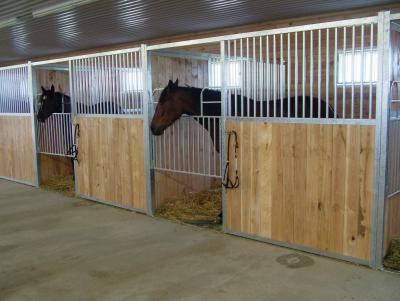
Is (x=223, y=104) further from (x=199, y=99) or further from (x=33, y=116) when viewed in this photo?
(x=33, y=116)

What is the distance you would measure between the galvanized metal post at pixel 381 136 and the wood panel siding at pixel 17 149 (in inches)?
200

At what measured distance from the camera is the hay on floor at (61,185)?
18.7ft

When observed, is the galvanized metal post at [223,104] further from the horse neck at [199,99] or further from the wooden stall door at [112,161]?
the wooden stall door at [112,161]

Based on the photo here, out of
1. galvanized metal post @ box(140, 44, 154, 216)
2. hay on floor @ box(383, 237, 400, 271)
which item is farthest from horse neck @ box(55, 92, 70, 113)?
hay on floor @ box(383, 237, 400, 271)

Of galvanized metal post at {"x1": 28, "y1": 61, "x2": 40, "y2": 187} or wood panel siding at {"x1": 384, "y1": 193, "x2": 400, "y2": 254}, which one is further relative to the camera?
galvanized metal post at {"x1": 28, "y1": 61, "x2": 40, "y2": 187}

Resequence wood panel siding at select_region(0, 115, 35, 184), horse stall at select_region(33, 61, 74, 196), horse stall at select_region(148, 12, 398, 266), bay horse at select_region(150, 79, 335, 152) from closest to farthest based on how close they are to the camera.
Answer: horse stall at select_region(148, 12, 398, 266)
bay horse at select_region(150, 79, 335, 152)
horse stall at select_region(33, 61, 74, 196)
wood panel siding at select_region(0, 115, 35, 184)

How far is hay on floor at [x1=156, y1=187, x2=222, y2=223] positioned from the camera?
4234mm

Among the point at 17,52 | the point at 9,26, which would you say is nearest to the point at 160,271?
the point at 9,26

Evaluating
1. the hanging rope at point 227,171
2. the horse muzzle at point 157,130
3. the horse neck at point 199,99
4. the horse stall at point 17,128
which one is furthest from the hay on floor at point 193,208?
the horse stall at point 17,128

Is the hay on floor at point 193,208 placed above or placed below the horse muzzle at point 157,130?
below

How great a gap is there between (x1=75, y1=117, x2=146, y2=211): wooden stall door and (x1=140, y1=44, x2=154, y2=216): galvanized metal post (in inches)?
2.8

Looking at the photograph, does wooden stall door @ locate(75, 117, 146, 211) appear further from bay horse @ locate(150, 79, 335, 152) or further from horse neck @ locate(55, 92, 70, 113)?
horse neck @ locate(55, 92, 70, 113)

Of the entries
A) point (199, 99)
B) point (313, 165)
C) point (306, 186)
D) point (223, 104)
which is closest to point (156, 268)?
point (306, 186)

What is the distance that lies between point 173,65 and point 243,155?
2.00 metres
